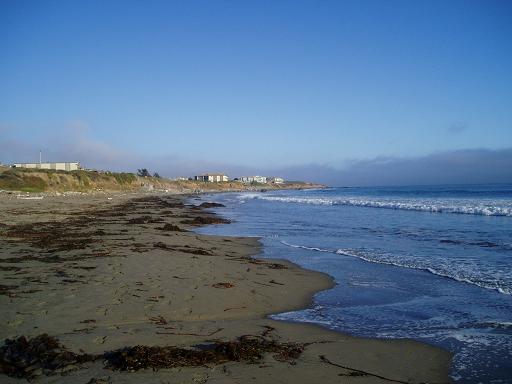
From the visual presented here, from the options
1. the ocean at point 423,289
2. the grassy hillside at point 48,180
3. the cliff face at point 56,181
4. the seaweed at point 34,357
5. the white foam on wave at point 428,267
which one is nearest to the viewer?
the seaweed at point 34,357

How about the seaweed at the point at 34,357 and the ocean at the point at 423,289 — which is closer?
the seaweed at the point at 34,357

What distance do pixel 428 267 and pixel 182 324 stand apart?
734cm

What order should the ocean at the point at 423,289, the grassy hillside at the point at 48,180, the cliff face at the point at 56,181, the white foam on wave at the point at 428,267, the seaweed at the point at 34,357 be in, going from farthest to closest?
the cliff face at the point at 56,181, the grassy hillside at the point at 48,180, the white foam on wave at the point at 428,267, the ocean at the point at 423,289, the seaweed at the point at 34,357

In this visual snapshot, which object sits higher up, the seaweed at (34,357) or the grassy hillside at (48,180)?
the grassy hillside at (48,180)

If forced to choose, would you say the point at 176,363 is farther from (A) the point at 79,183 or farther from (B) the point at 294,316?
(A) the point at 79,183

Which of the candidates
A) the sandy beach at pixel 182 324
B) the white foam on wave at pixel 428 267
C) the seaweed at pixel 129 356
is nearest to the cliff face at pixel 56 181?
the sandy beach at pixel 182 324

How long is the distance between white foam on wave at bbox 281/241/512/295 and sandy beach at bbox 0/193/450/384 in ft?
8.38

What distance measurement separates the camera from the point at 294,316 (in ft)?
22.1

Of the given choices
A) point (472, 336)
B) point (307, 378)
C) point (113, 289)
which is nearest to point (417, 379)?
point (307, 378)

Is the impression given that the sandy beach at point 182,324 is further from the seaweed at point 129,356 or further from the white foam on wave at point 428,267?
the white foam on wave at point 428,267

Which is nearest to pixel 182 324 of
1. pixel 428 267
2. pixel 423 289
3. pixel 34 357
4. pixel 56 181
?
pixel 34 357

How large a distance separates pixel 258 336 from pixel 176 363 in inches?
56.8

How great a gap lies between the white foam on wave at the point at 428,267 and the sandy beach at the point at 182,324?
2553 millimetres

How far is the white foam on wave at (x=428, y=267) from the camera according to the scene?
8523mm
